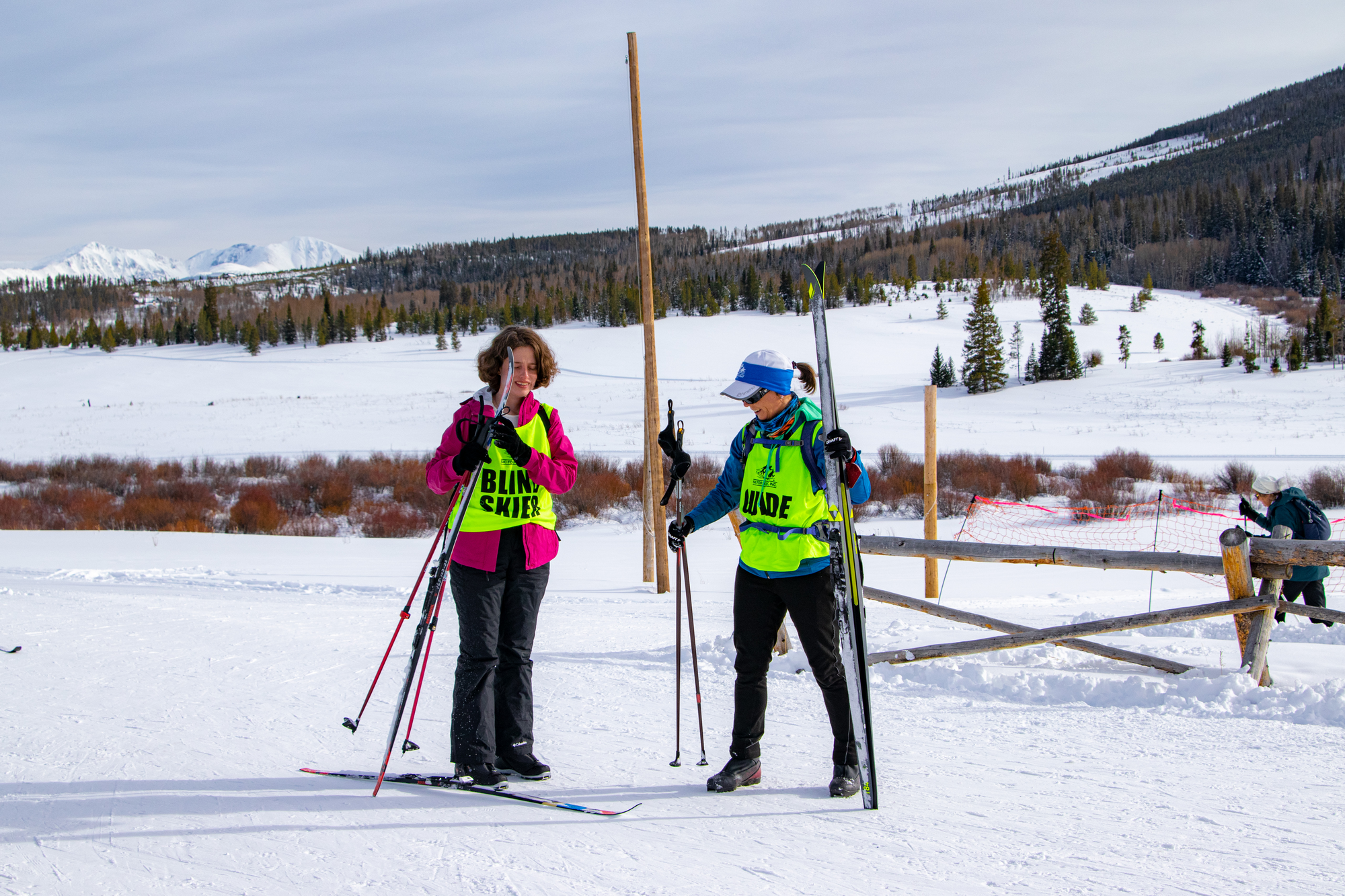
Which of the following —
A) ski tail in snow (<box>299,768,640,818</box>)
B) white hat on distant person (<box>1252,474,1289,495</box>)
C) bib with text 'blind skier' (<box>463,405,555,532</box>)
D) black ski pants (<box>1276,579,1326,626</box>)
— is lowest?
black ski pants (<box>1276,579,1326,626</box>)

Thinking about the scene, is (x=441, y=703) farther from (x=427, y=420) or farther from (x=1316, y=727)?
(x=427, y=420)

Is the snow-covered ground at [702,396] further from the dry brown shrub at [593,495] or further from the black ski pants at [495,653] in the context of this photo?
the black ski pants at [495,653]

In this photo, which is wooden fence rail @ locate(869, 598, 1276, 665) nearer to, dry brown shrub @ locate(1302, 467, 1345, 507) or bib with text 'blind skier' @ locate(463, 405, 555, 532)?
bib with text 'blind skier' @ locate(463, 405, 555, 532)

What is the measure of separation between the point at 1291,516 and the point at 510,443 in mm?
6957

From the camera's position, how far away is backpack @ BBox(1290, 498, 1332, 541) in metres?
6.88

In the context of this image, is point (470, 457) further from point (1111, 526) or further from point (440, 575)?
point (1111, 526)

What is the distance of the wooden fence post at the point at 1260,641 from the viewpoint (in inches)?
189

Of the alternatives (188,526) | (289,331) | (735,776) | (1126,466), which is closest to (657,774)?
(735,776)

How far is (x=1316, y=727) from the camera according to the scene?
4223 millimetres

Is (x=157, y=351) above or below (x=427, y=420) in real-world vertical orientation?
above

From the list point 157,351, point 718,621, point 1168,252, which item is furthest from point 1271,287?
point 157,351

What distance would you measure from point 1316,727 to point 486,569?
422 centimetres

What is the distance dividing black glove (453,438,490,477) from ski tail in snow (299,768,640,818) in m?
1.33

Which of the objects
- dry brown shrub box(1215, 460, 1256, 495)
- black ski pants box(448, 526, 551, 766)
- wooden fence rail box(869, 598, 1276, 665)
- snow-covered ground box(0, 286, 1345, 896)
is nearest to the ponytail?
black ski pants box(448, 526, 551, 766)
